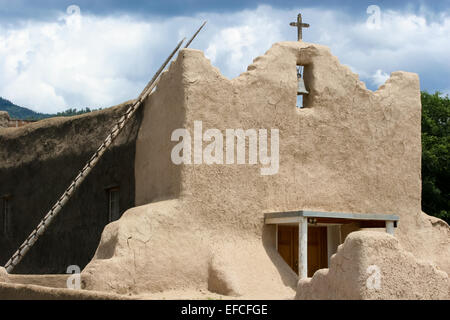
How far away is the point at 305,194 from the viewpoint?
14789mm

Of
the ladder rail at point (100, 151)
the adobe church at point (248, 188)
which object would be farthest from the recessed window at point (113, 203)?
the ladder rail at point (100, 151)

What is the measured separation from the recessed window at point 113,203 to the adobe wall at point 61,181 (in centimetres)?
11

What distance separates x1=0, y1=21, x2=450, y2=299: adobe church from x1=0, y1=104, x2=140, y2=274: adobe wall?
0.06m

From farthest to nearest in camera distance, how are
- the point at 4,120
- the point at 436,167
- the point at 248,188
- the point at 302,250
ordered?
the point at 436,167 < the point at 4,120 < the point at 248,188 < the point at 302,250

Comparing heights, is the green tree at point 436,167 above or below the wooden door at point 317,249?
above

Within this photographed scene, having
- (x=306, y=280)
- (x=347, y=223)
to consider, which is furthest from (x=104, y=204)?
(x=306, y=280)

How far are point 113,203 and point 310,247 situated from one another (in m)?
4.90

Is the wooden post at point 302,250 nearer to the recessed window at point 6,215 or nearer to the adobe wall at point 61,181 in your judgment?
the adobe wall at point 61,181

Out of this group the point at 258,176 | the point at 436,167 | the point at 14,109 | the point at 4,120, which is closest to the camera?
the point at 258,176

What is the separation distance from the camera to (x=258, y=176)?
563 inches

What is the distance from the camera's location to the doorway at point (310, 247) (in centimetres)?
1505

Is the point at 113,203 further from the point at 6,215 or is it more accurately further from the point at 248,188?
the point at 6,215

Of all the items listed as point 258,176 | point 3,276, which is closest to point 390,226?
point 258,176

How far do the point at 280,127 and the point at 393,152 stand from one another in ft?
9.81
